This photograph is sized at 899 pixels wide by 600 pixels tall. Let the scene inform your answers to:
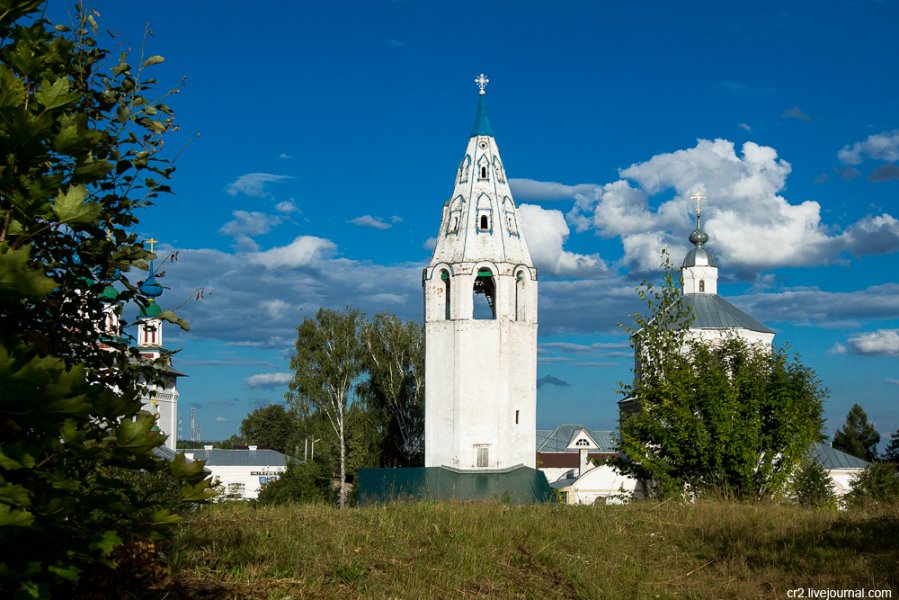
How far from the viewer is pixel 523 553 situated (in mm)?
8289

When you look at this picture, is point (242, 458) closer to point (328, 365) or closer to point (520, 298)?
point (328, 365)

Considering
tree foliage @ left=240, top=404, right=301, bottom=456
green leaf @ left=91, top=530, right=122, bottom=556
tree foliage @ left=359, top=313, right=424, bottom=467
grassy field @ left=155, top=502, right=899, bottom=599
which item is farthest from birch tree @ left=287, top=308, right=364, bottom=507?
tree foliage @ left=240, top=404, right=301, bottom=456

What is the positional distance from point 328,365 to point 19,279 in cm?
4129

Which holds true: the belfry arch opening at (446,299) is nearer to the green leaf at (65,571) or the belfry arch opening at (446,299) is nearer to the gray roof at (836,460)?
the gray roof at (836,460)

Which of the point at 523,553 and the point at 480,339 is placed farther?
the point at 480,339

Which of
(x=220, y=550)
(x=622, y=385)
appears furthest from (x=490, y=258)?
(x=220, y=550)

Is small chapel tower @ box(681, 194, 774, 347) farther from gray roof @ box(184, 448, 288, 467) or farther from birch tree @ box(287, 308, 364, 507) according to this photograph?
gray roof @ box(184, 448, 288, 467)

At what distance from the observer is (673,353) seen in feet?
67.8

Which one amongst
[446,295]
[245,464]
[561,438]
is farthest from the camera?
[561,438]

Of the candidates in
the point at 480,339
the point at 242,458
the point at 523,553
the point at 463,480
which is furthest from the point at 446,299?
the point at 242,458

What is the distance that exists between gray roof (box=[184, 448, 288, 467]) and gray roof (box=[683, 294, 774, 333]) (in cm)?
3183

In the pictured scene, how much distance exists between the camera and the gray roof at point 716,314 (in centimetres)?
4081

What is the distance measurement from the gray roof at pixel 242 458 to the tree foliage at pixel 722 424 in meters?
44.8

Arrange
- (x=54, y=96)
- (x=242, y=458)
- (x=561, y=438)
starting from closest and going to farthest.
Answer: (x=54, y=96)
(x=242, y=458)
(x=561, y=438)
